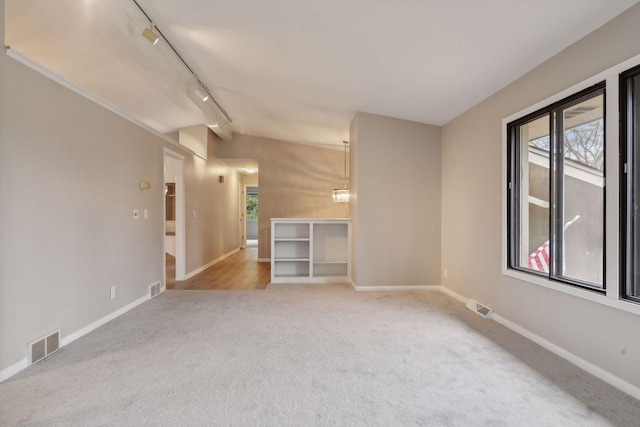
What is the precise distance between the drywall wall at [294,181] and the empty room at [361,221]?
2793mm

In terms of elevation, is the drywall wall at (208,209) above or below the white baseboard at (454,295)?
above

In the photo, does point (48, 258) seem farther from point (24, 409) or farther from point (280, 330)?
point (280, 330)

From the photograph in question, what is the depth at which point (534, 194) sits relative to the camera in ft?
10.1

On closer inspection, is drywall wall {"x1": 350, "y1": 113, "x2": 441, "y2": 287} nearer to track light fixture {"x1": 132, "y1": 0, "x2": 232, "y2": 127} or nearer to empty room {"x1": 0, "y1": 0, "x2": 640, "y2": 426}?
empty room {"x1": 0, "y1": 0, "x2": 640, "y2": 426}

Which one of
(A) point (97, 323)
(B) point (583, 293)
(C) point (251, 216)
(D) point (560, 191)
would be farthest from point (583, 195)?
(C) point (251, 216)

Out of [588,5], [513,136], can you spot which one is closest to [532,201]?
[513,136]

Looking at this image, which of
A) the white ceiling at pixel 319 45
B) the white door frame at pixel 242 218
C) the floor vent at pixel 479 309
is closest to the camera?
the white ceiling at pixel 319 45

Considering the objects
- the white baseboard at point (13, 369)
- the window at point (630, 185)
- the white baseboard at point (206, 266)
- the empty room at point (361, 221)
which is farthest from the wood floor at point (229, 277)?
the window at point (630, 185)

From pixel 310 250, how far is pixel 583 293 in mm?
3640

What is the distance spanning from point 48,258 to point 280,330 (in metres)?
2.04

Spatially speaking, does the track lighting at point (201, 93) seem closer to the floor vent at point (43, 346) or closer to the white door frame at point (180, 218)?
the white door frame at point (180, 218)

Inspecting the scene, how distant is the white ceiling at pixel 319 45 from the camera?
232cm

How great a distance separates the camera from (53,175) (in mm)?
2605

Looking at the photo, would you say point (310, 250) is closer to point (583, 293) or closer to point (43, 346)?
point (43, 346)
